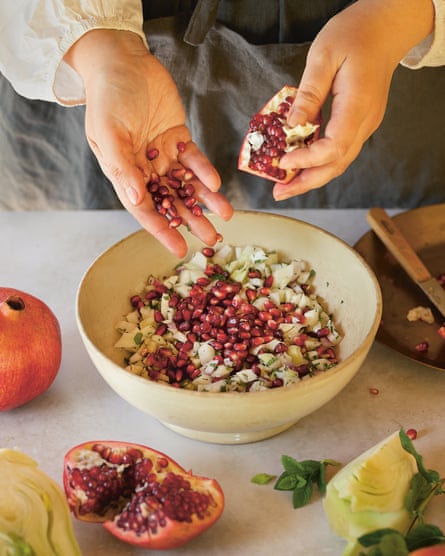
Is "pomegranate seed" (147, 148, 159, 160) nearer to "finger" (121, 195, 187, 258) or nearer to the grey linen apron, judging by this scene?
"finger" (121, 195, 187, 258)

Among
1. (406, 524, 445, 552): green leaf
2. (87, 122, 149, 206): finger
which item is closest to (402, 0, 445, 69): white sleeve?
(87, 122, 149, 206): finger

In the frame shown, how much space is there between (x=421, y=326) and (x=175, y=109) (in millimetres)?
765

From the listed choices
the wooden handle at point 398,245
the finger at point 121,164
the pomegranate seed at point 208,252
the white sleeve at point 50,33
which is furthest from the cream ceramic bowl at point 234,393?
the white sleeve at point 50,33

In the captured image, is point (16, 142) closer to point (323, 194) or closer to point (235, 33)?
point (235, 33)

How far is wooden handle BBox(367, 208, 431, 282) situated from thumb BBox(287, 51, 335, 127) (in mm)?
431

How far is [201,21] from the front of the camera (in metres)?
1.92

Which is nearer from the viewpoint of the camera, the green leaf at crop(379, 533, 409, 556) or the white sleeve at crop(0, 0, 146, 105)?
the green leaf at crop(379, 533, 409, 556)

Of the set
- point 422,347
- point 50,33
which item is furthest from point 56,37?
point 422,347

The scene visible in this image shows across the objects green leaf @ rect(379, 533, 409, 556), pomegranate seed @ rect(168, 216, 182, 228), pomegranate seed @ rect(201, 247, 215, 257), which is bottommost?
pomegranate seed @ rect(201, 247, 215, 257)

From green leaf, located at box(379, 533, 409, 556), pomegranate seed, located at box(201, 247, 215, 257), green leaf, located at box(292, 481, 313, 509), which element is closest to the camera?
green leaf, located at box(379, 533, 409, 556)

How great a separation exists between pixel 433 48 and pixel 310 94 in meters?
0.43

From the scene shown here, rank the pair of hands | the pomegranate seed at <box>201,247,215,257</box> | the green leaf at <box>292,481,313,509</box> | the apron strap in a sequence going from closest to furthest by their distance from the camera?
1. the green leaf at <box>292,481,313,509</box>
2. the pair of hands
3. the pomegranate seed at <box>201,247,215,257</box>
4. the apron strap

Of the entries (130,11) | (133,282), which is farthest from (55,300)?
(130,11)

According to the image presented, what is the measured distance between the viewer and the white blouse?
1.72 m
